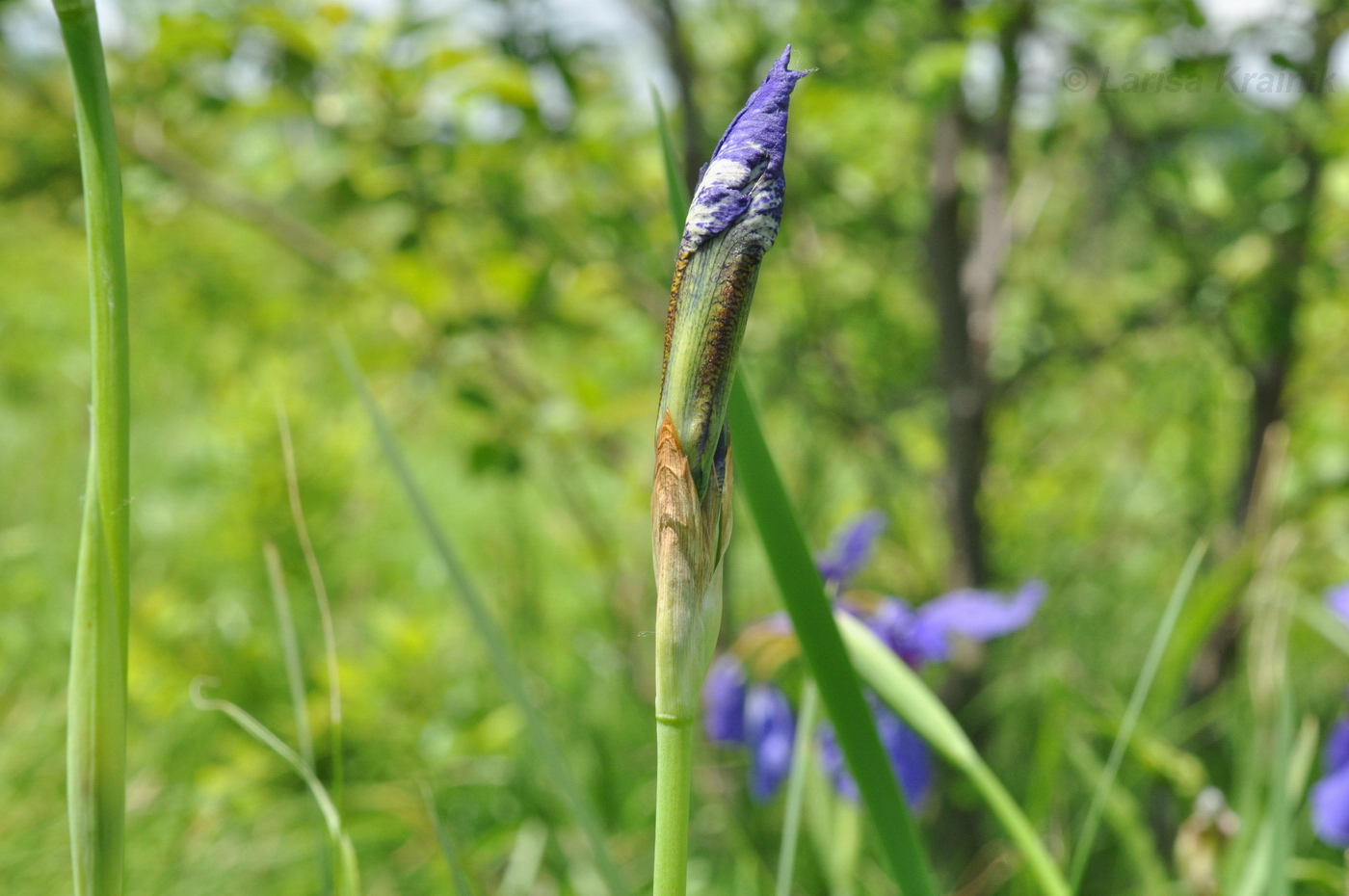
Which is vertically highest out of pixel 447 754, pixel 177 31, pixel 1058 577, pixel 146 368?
pixel 177 31

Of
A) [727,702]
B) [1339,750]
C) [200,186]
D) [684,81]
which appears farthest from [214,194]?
[1339,750]

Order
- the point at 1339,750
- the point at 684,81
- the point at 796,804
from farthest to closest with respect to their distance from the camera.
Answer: the point at 684,81
the point at 1339,750
the point at 796,804

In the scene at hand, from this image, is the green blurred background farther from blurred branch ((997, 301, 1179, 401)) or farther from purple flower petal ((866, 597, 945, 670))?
purple flower petal ((866, 597, 945, 670))

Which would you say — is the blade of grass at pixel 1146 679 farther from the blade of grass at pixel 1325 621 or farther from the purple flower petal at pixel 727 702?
the purple flower petal at pixel 727 702

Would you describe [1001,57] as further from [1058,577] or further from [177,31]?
[1058,577]

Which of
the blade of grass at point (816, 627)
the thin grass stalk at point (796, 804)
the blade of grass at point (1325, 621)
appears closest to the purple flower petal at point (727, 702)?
the thin grass stalk at point (796, 804)

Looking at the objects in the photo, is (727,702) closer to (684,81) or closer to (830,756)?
(830,756)

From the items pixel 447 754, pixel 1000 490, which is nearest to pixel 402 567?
pixel 447 754
